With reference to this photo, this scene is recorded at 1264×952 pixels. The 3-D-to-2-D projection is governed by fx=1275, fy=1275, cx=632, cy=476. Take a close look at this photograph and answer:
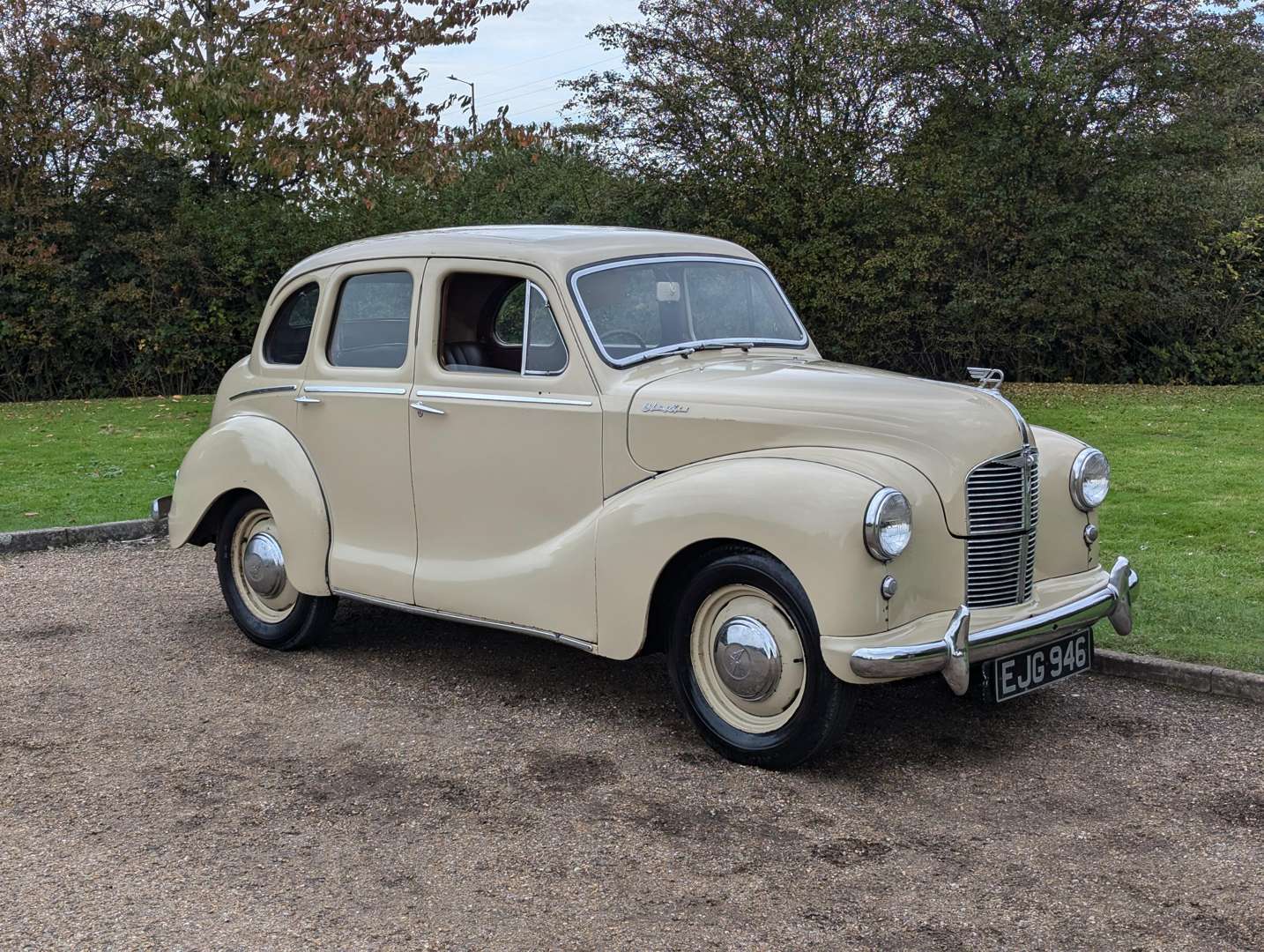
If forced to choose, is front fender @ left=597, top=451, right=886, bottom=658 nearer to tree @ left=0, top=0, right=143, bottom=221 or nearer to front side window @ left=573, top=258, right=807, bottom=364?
front side window @ left=573, top=258, right=807, bottom=364

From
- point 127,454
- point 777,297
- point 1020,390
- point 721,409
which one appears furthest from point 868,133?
point 721,409

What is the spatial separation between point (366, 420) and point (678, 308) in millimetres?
1570

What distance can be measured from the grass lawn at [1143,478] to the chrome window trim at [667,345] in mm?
2164

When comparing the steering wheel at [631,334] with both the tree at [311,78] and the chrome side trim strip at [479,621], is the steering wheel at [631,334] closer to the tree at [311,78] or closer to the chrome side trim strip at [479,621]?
the chrome side trim strip at [479,621]

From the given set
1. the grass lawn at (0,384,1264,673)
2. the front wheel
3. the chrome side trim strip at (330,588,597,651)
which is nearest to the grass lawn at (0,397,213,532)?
the grass lawn at (0,384,1264,673)

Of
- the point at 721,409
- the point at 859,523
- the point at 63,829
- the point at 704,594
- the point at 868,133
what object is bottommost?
the point at 63,829

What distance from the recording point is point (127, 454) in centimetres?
1308

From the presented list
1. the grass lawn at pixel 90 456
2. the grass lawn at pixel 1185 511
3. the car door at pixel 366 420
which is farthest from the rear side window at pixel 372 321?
the grass lawn at pixel 90 456

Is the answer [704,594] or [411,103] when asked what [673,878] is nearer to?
[704,594]

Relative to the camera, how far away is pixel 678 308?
5645mm

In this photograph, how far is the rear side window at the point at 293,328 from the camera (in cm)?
644

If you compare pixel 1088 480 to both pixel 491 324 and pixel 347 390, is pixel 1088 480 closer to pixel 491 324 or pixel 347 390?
pixel 491 324

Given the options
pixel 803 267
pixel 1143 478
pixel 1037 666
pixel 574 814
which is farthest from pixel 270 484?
pixel 803 267

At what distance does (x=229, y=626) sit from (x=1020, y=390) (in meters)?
13.6
